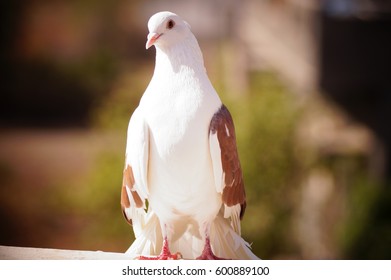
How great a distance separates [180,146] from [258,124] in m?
2.35

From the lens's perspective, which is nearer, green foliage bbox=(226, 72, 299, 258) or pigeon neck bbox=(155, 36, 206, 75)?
pigeon neck bbox=(155, 36, 206, 75)

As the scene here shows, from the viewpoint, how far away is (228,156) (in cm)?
126

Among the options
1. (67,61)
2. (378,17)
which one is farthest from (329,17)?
(67,61)

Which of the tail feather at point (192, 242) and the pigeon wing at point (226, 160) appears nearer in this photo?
the pigeon wing at point (226, 160)

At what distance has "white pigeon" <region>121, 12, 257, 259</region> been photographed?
3.98 feet

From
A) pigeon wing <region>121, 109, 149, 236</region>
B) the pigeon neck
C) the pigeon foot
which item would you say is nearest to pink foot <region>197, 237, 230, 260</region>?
the pigeon foot

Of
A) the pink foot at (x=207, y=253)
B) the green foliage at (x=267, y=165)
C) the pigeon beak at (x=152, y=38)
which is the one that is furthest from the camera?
the green foliage at (x=267, y=165)

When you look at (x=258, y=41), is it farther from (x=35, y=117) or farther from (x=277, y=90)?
(x=35, y=117)

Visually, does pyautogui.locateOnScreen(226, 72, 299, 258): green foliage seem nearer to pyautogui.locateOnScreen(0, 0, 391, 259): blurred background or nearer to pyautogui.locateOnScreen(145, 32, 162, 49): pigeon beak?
pyautogui.locateOnScreen(0, 0, 391, 259): blurred background

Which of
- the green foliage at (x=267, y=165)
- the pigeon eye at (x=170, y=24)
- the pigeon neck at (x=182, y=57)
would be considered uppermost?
the pigeon eye at (x=170, y=24)

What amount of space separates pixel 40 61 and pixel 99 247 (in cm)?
201


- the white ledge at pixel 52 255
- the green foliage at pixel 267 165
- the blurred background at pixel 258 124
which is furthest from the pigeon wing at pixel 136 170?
the green foliage at pixel 267 165

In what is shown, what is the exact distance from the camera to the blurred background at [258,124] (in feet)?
11.3

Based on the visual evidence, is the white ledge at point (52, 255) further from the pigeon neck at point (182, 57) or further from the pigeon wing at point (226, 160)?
the pigeon neck at point (182, 57)
